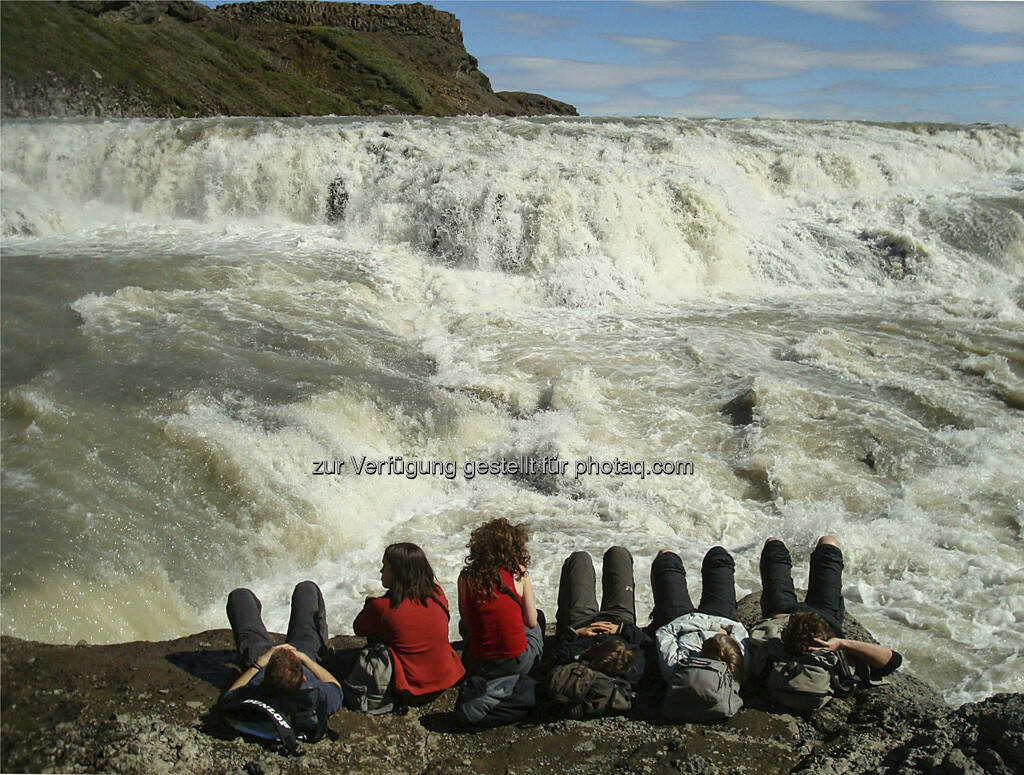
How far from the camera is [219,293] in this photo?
32.6 ft

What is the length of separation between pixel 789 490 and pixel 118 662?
5175 mm

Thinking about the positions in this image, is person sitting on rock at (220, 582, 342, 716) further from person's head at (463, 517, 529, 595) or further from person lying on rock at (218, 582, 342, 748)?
person's head at (463, 517, 529, 595)

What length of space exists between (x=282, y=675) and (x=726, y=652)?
5.88 ft

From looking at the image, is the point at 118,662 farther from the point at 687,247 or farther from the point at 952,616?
the point at 687,247

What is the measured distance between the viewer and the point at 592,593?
4.11 metres

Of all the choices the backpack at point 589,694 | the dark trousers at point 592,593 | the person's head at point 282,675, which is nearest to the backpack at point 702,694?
the backpack at point 589,694

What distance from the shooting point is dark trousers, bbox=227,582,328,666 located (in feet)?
11.9

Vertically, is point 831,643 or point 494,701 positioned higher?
point 831,643

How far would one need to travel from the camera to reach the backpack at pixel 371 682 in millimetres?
3559

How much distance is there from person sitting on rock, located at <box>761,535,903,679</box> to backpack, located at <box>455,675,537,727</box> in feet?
3.71

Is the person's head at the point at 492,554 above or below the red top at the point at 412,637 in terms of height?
above

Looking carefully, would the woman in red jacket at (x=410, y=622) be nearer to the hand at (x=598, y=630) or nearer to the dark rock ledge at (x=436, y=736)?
the dark rock ledge at (x=436, y=736)

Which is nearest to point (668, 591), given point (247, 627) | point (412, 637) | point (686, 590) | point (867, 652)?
point (686, 590)

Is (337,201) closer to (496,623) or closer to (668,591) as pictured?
(668,591)
